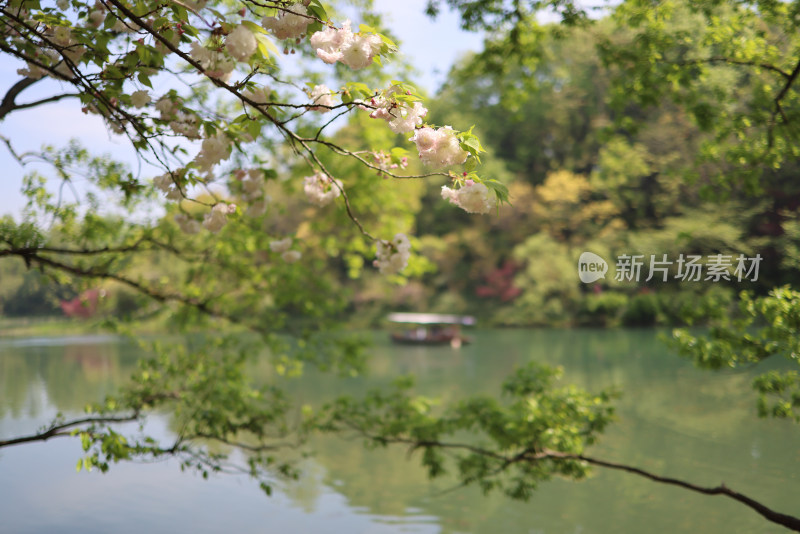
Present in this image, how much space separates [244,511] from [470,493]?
5.25 feet

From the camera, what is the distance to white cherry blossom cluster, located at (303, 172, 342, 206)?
1.79 meters

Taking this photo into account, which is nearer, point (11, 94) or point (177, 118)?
point (177, 118)

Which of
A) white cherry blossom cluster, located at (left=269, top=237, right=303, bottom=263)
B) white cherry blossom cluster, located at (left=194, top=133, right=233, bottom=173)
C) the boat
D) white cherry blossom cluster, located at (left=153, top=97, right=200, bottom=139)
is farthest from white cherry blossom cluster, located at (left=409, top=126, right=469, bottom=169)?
the boat

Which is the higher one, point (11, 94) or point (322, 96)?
point (11, 94)

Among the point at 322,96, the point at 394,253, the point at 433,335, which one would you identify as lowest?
the point at 433,335

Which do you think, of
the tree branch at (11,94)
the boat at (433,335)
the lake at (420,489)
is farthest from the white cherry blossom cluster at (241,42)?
the boat at (433,335)

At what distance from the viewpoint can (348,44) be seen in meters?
1.21

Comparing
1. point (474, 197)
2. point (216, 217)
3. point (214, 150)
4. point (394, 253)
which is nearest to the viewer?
point (474, 197)

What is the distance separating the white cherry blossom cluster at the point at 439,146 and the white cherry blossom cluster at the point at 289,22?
301 mm

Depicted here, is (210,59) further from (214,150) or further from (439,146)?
(439,146)

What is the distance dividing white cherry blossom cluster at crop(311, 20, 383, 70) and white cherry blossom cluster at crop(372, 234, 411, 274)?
1.71 ft

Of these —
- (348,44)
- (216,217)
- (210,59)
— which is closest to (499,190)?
(348,44)

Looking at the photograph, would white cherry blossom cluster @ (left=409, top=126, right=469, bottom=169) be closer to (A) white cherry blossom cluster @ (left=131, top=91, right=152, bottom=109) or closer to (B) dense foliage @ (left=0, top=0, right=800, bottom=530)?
(B) dense foliage @ (left=0, top=0, right=800, bottom=530)

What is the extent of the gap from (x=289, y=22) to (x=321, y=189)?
66 centimetres
